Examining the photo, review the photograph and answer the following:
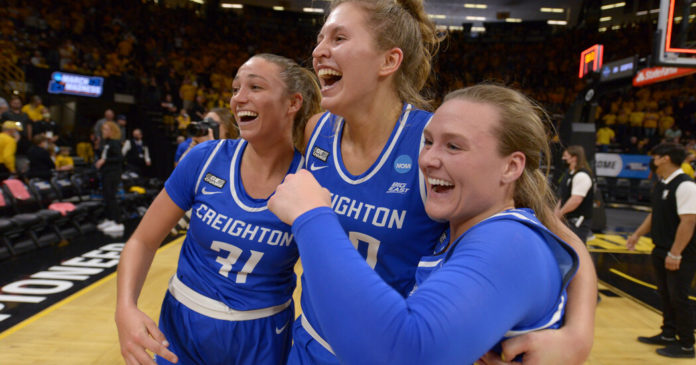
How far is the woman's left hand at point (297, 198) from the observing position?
84 cm

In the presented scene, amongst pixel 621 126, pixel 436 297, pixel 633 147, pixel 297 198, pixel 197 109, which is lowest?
pixel 436 297

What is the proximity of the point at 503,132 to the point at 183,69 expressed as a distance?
52.9ft

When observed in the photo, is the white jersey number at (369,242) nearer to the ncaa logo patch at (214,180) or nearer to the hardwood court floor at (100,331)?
the ncaa logo patch at (214,180)

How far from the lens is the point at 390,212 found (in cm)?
118

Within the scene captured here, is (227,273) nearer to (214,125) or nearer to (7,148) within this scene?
(214,125)

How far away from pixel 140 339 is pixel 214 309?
0.28 m

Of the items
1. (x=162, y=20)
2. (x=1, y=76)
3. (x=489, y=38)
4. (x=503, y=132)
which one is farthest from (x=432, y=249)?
(x=489, y=38)

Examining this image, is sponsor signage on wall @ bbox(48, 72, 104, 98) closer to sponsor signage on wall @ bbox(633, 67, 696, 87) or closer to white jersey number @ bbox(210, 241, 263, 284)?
white jersey number @ bbox(210, 241, 263, 284)

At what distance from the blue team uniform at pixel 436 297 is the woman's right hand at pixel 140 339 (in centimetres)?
72

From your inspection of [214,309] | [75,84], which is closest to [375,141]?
[214,309]

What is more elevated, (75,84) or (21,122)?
(75,84)

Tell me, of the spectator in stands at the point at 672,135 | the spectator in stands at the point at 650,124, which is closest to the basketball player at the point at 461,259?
the spectator in stands at the point at 672,135

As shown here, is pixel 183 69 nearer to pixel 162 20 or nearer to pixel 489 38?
pixel 162 20

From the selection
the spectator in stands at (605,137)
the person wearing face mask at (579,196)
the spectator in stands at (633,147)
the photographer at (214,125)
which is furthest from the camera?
the spectator in stands at (605,137)
